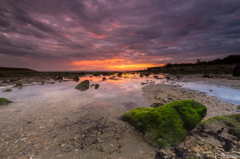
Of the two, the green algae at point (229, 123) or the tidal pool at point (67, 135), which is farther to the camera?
the green algae at point (229, 123)

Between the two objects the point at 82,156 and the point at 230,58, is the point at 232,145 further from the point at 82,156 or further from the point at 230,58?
the point at 230,58

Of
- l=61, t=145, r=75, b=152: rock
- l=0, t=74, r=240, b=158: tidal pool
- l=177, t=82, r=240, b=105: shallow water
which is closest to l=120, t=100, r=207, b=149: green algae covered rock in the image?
l=0, t=74, r=240, b=158: tidal pool


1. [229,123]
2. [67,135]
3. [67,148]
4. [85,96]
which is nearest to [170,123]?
[229,123]

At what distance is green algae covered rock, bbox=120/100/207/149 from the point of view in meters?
3.56

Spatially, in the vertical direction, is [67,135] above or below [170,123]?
below

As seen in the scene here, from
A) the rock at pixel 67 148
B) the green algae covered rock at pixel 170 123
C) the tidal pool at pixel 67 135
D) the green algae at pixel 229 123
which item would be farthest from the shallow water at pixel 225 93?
the rock at pixel 67 148

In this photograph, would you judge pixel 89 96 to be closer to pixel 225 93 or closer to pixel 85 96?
pixel 85 96

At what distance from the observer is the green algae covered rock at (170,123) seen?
3.56m

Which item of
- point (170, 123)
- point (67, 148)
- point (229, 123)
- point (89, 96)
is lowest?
point (67, 148)

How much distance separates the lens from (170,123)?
150 inches

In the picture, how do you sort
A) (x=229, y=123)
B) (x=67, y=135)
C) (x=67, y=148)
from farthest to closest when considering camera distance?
(x=67, y=135)
(x=229, y=123)
(x=67, y=148)

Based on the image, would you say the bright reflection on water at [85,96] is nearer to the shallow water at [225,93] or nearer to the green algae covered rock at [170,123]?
the shallow water at [225,93]

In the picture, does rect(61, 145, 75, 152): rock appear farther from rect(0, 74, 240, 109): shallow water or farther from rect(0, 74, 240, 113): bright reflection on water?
rect(0, 74, 240, 109): shallow water

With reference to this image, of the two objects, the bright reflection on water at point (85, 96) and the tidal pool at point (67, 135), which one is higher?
the bright reflection on water at point (85, 96)
